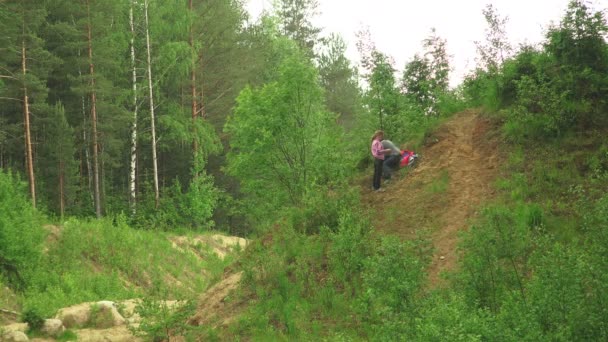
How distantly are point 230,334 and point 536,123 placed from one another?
7.65 meters

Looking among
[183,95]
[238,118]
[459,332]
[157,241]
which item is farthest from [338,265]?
[183,95]

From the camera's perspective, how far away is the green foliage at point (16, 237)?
1730 cm

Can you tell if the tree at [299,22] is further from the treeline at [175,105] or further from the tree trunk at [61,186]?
the tree trunk at [61,186]

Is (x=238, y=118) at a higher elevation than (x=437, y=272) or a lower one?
higher

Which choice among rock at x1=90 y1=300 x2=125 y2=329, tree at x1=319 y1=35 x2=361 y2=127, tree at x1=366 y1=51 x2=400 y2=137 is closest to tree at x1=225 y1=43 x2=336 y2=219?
tree at x1=366 y1=51 x2=400 y2=137

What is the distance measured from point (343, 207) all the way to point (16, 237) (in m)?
10.7

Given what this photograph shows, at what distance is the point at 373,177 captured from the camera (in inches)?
555

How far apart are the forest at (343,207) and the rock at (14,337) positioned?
0.16 ft

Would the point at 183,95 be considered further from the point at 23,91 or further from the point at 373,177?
the point at 373,177

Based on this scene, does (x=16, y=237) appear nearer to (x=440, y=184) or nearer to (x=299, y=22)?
(x=440, y=184)

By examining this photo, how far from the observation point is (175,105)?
31.8 metres

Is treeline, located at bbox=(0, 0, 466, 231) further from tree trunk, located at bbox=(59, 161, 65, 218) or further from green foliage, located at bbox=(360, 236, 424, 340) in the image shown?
green foliage, located at bbox=(360, 236, 424, 340)

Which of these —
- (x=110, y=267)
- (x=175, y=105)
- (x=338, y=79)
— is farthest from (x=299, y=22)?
(x=110, y=267)

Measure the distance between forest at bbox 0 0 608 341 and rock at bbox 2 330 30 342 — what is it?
5cm
